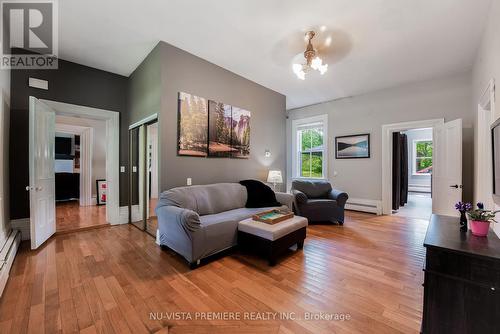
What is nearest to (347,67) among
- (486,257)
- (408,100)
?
(408,100)

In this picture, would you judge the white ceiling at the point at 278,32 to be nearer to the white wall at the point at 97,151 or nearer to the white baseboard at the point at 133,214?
the white baseboard at the point at 133,214

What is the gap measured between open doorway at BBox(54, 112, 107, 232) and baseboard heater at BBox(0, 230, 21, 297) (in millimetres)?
1827

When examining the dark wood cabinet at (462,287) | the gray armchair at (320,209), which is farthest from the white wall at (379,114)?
the dark wood cabinet at (462,287)

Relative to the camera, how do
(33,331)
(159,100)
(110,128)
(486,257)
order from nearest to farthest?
(486,257), (33,331), (159,100), (110,128)

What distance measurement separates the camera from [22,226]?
3023 millimetres

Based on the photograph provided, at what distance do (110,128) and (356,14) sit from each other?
168 inches

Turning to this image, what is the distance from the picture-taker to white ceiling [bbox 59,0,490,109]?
7.36ft

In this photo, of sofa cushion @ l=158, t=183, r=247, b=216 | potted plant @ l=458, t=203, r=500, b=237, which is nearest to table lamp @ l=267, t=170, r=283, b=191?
sofa cushion @ l=158, t=183, r=247, b=216

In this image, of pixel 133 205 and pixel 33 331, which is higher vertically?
pixel 133 205

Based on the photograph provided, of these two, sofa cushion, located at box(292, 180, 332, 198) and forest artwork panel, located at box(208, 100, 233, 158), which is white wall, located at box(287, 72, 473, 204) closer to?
sofa cushion, located at box(292, 180, 332, 198)

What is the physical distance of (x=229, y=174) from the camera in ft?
12.4

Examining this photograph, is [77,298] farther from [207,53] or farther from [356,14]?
[356,14]

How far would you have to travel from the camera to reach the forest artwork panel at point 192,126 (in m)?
3.05

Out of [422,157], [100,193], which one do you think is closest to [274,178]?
[100,193]
